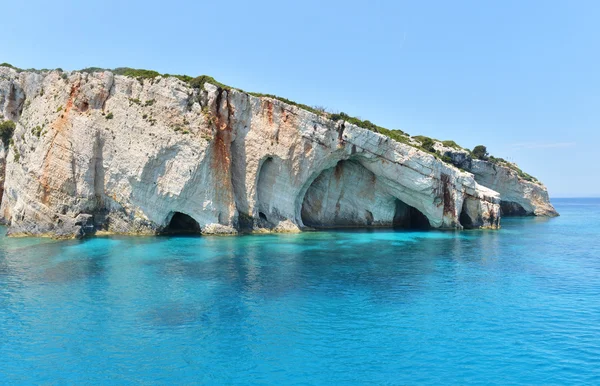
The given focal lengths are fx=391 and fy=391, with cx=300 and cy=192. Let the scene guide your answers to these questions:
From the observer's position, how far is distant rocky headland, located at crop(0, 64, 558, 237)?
122 ft

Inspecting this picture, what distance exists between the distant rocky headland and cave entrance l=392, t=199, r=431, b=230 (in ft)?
14.8

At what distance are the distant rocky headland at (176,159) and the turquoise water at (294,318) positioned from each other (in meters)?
9.06

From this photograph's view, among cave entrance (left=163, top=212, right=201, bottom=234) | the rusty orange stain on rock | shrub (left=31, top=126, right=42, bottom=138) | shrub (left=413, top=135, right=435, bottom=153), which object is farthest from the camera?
shrub (left=413, top=135, right=435, bottom=153)

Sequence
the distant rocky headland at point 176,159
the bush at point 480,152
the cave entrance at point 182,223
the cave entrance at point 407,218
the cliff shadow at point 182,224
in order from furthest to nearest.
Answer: the bush at point 480,152, the cave entrance at point 407,218, the cave entrance at point 182,223, the cliff shadow at point 182,224, the distant rocky headland at point 176,159

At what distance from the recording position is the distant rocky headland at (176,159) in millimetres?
37250

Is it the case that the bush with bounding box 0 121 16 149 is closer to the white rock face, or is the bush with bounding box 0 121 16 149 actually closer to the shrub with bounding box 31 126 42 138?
the shrub with bounding box 31 126 42 138

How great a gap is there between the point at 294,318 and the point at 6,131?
47.5 metres

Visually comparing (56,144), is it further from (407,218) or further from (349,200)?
(407,218)

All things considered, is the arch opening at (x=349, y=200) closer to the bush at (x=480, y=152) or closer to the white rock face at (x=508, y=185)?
the white rock face at (x=508, y=185)

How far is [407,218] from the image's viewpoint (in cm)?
5434

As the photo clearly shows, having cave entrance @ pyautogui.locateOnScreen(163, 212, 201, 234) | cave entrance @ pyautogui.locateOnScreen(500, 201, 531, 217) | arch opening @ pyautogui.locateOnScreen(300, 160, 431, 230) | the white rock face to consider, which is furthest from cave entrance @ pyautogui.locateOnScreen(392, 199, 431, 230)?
cave entrance @ pyautogui.locateOnScreen(500, 201, 531, 217)

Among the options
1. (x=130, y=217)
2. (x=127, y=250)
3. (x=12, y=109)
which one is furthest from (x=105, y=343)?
(x=12, y=109)

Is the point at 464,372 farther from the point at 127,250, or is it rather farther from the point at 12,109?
the point at 12,109

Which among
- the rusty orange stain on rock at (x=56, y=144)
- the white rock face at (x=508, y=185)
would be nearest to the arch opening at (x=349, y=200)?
the white rock face at (x=508, y=185)
